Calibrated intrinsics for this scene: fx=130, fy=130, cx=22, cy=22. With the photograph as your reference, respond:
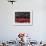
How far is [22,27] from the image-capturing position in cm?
498

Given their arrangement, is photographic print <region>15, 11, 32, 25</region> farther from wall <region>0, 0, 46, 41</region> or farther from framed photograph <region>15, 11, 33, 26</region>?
wall <region>0, 0, 46, 41</region>

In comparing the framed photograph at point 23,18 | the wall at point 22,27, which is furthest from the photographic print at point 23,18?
the wall at point 22,27

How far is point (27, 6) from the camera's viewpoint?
4969mm

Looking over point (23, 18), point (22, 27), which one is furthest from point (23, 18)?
point (22, 27)

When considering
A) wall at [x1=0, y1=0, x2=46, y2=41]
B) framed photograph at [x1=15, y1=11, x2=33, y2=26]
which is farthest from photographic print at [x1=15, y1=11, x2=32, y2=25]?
wall at [x1=0, y1=0, x2=46, y2=41]

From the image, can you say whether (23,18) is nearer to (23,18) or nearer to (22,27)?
(23,18)

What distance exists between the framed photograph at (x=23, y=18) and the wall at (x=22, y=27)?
0.12m

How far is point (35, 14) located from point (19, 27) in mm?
788

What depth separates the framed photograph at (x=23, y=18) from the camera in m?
4.95

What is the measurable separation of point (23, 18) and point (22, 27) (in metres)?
0.35

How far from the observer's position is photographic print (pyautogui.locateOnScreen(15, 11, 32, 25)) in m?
4.95

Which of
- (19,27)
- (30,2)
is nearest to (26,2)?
(30,2)

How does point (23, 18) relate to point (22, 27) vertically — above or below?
above

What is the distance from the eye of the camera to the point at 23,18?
4973mm
